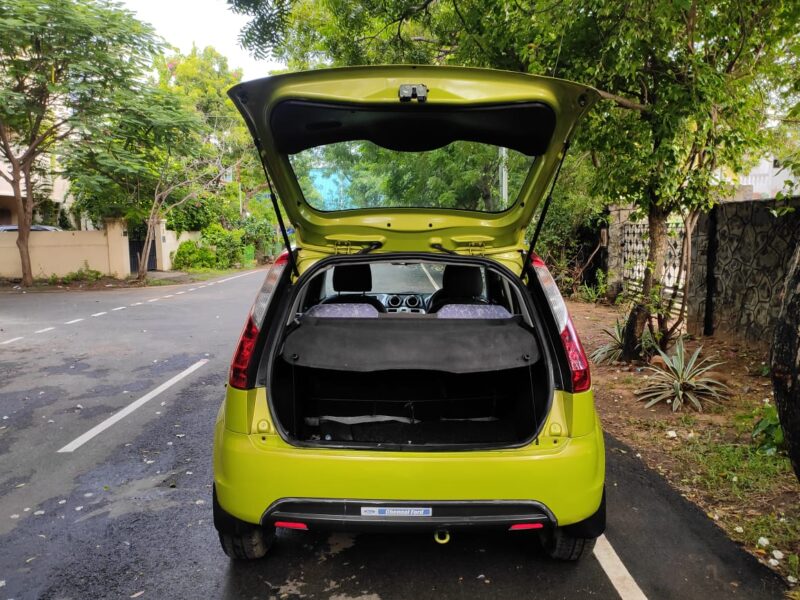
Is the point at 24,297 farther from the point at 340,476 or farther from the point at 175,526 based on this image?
the point at 340,476

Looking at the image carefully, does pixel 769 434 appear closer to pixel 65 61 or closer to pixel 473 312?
pixel 473 312

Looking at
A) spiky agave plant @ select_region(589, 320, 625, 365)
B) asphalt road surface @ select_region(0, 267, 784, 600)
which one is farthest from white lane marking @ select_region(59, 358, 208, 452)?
spiky agave plant @ select_region(589, 320, 625, 365)

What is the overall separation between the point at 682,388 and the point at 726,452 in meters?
1.43

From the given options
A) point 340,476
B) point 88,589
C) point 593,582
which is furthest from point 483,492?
point 88,589

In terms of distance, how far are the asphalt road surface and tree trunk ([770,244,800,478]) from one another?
2.49ft

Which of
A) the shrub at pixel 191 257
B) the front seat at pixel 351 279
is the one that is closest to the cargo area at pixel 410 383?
the front seat at pixel 351 279

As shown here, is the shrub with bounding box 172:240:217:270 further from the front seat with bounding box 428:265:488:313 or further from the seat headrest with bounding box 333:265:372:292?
the front seat with bounding box 428:265:488:313

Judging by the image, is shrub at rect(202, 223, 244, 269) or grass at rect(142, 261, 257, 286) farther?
shrub at rect(202, 223, 244, 269)

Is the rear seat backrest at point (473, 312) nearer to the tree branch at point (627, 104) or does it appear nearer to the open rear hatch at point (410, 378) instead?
the open rear hatch at point (410, 378)

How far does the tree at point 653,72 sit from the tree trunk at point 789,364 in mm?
3252

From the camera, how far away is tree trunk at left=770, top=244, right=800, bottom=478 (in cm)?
254

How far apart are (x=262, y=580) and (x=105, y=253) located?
2118 cm

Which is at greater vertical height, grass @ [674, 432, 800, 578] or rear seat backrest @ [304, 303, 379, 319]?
rear seat backrest @ [304, 303, 379, 319]

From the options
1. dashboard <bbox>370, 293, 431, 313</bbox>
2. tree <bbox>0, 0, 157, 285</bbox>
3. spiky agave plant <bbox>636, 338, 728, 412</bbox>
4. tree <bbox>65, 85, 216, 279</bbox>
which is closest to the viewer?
dashboard <bbox>370, 293, 431, 313</bbox>
